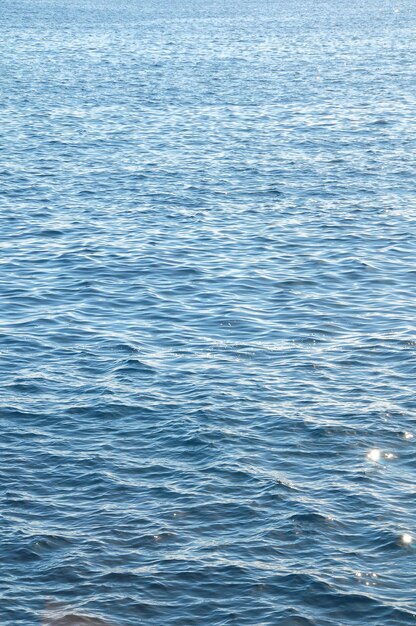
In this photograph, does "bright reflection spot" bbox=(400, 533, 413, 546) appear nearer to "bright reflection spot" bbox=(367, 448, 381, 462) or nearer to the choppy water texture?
the choppy water texture

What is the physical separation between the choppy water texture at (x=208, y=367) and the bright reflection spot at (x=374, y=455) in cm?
49

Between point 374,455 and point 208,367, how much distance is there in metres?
8.78

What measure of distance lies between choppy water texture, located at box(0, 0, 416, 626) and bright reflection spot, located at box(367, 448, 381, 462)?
1.62 feet

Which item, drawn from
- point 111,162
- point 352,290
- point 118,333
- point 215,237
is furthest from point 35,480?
point 111,162

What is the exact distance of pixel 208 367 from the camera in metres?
39.3

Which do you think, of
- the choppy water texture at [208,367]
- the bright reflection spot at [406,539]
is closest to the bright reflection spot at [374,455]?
the choppy water texture at [208,367]

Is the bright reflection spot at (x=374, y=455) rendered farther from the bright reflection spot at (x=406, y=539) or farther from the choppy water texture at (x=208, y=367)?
the bright reflection spot at (x=406, y=539)

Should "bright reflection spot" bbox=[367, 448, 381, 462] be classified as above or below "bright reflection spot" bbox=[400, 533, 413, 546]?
below

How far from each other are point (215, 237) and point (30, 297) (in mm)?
12051

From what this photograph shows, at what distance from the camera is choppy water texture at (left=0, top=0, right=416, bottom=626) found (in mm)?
26984

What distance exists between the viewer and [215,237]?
54.4 meters

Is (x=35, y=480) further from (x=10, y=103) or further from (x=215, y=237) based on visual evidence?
(x=10, y=103)

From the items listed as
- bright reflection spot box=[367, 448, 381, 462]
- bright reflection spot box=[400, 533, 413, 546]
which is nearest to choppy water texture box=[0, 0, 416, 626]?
bright reflection spot box=[400, 533, 413, 546]

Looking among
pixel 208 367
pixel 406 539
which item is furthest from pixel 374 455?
pixel 208 367
